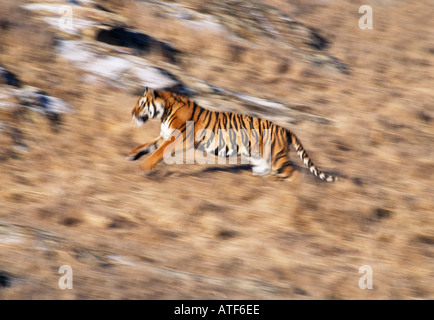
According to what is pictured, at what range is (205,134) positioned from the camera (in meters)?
6.08

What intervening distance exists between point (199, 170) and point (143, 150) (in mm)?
808

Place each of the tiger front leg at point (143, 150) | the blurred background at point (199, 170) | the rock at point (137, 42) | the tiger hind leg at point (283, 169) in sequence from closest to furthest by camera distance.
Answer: the blurred background at point (199, 170) → the tiger front leg at point (143, 150) → the tiger hind leg at point (283, 169) → the rock at point (137, 42)

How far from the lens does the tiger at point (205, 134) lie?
6035mm

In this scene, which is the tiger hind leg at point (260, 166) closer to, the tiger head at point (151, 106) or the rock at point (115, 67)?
the tiger head at point (151, 106)

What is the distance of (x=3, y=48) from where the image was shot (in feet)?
27.6

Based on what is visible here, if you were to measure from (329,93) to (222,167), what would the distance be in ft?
13.0

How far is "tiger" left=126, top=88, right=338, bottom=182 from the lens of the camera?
19.8 ft

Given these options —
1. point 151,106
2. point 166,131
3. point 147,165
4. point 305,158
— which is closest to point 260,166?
point 305,158

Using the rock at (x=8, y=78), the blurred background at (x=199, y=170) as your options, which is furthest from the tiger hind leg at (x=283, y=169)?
the rock at (x=8, y=78)

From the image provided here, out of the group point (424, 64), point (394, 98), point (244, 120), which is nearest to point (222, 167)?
point (244, 120)

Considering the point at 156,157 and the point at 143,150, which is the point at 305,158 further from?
the point at 143,150

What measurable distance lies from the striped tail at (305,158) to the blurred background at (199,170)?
13 cm

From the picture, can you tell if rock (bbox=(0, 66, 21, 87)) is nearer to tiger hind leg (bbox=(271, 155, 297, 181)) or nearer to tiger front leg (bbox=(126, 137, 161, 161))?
tiger front leg (bbox=(126, 137, 161, 161))

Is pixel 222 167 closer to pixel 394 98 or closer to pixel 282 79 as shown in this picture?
pixel 282 79
